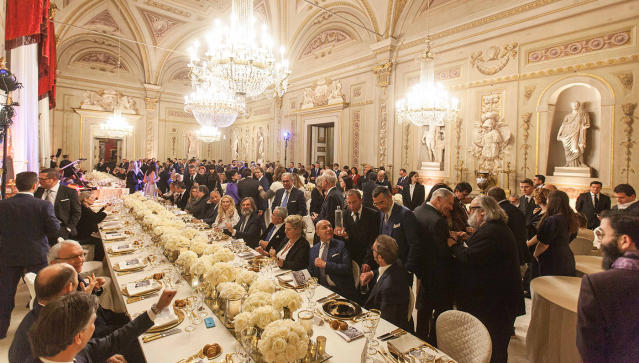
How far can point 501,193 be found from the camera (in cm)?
359

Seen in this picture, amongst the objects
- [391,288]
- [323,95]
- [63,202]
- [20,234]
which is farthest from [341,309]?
[323,95]

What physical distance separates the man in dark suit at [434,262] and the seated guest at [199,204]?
4460 millimetres

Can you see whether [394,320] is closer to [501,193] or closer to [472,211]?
[472,211]

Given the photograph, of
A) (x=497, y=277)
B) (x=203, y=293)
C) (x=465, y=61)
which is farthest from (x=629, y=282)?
(x=465, y=61)

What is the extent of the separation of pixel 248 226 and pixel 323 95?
30.3ft

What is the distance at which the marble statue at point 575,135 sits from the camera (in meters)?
6.60

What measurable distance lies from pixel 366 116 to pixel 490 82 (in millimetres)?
4245

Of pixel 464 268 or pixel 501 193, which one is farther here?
pixel 501 193

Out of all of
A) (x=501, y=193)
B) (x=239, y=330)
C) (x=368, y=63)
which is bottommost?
(x=239, y=330)

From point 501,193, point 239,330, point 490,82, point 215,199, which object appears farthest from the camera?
point 490,82

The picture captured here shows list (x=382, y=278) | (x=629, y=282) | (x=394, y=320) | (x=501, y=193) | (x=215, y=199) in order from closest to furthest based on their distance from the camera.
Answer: (x=629, y=282), (x=394, y=320), (x=382, y=278), (x=501, y=193), (x=215, y=199)

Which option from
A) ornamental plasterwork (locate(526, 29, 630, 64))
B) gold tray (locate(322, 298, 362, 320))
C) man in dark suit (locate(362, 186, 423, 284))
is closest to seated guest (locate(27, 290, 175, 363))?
gold tray (locate(322, 298, 362, 320))

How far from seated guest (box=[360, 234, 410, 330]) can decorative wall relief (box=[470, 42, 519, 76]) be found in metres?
7.49

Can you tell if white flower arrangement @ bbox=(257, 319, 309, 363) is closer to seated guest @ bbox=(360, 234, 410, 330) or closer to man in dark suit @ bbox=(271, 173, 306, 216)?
seated guest @ bbox=(360, 234, 410, 330)
